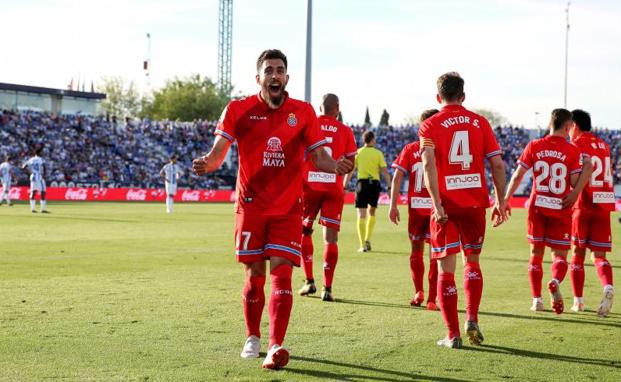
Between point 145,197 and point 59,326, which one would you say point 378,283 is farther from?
point 145,197

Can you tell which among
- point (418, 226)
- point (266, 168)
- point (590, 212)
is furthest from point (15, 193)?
point (266, 168)

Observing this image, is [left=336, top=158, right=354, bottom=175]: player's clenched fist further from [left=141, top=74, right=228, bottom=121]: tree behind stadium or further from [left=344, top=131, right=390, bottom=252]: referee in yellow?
[left=141, top=74, right=228, bottom=121]: tree behind stadium

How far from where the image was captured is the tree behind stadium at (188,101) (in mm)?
104438

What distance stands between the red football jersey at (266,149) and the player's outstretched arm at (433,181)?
1.25 m

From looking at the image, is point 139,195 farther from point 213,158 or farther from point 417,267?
point 213,158

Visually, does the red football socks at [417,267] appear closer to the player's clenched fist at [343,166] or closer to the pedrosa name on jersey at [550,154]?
the pedrosa name on jersey at [550,154]

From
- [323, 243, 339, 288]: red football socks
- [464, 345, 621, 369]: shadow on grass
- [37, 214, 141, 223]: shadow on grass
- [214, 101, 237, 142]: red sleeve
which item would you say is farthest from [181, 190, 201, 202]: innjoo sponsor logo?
[214, 101, 237, 142]: red sleeve

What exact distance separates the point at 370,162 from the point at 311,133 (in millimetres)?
12061

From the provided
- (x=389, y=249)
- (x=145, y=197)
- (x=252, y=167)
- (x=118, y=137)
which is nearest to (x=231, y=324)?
(x=252, y=167)

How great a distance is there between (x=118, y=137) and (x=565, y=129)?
51.4 metres

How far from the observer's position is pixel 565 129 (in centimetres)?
985

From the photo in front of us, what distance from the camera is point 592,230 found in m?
10.2

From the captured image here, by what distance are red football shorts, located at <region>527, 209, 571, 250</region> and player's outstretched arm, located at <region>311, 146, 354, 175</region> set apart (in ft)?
12.8

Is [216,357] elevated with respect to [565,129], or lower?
lower
